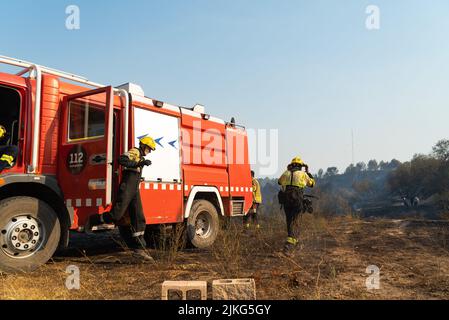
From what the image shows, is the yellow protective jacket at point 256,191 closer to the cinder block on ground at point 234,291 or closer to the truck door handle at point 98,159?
the truck door handle at point 98,159

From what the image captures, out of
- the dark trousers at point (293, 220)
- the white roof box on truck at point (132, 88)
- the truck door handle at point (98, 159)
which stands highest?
the white roof box on truck at point (132, 88)

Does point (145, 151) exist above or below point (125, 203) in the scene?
above

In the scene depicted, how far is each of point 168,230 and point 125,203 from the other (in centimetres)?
207

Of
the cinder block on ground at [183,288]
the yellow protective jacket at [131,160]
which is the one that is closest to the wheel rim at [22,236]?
the yellow protective jacket at [131,160]

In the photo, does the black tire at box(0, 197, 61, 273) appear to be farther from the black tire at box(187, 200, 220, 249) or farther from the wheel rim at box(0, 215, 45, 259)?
the black tire at box(187, 200, 220, 249)

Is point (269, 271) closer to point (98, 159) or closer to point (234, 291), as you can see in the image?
point (234, 291)

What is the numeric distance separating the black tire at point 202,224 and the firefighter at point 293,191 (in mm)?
1514

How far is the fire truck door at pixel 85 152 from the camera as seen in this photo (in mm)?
5234

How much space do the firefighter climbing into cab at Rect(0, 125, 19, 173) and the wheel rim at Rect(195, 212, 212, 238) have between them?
3682mm

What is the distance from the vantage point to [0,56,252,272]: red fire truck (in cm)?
497

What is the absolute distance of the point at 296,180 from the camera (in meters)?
7.38

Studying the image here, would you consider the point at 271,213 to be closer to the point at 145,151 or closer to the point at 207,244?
the point at 207,244
